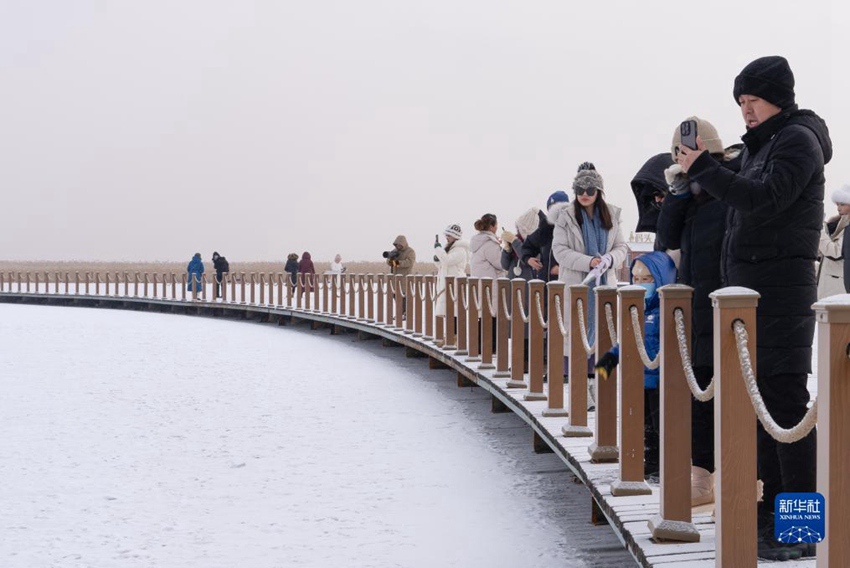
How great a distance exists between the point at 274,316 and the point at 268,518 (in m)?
24.3

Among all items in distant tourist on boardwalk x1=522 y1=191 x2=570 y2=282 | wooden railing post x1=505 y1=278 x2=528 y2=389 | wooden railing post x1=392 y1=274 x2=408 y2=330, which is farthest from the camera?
wooden railing post x1=392 y1=274 x2=408 y2=330

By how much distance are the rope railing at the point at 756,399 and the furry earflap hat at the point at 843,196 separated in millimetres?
7642

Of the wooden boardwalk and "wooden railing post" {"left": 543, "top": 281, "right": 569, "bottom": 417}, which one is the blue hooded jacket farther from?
"wooden railing post" {"left": 543, "top": 281, "right": 569, "bottom": 417}

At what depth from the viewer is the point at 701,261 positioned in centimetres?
522

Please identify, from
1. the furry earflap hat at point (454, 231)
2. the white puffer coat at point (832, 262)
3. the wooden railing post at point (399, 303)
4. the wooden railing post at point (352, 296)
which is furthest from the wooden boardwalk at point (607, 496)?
the wooden railing post at point (352, 296)

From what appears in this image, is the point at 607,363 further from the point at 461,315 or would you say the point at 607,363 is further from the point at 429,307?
the point at 429,307

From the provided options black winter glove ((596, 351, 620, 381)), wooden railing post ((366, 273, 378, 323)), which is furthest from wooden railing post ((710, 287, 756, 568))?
wooden railing post ((366, 273, 378, 323))

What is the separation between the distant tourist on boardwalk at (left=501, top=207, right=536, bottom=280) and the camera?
36.9 ft

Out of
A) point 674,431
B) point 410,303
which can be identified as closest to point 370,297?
point 410,303

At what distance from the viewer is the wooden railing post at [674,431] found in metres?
4.68

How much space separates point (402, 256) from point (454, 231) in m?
9.03

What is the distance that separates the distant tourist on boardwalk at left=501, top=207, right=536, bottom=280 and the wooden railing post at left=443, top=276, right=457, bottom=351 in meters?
1.03

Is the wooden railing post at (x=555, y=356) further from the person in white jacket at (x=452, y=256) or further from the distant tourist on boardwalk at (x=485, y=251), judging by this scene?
the person in white jacket at (x=452, y=256)

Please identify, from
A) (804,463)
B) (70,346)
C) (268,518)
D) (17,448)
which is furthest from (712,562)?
(70,346)
